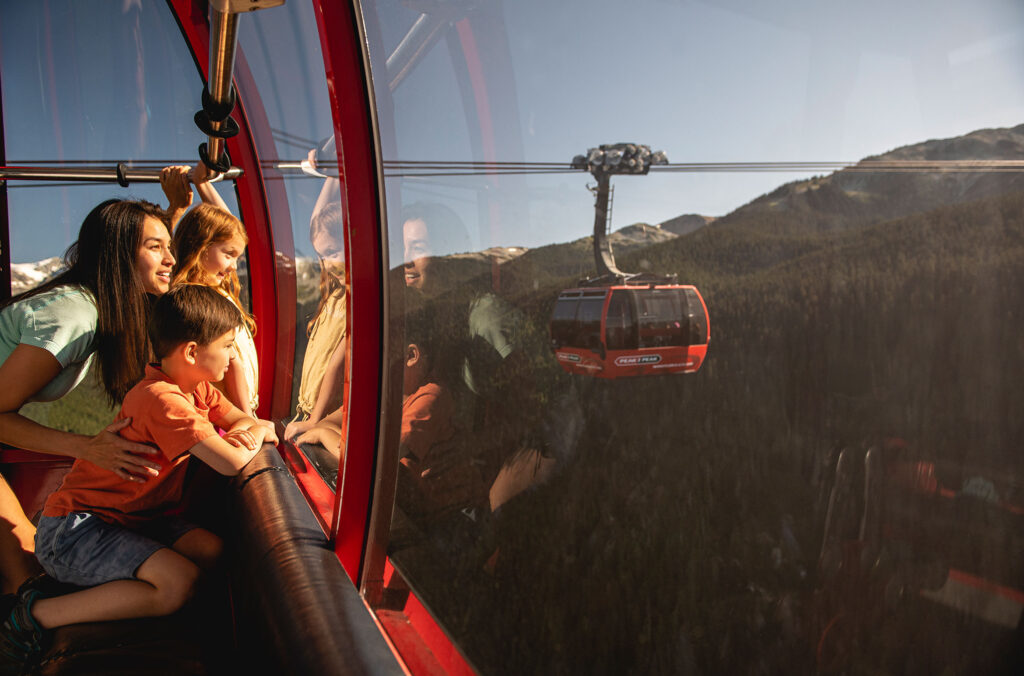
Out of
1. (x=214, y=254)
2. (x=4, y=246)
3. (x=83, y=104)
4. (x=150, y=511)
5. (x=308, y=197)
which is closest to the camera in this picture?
(x=150, y=511)

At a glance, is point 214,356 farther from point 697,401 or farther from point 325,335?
point 697,401

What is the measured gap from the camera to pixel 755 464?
1175 mm

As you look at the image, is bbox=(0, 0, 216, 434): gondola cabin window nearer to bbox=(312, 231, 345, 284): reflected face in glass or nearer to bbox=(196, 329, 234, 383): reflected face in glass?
bbox=(312, 231, 345, 284): reflected face in glass

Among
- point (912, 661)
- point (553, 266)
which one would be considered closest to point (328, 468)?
point (553, 266)

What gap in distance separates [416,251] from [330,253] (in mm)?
675

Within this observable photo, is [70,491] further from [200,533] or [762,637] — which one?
[762,637]

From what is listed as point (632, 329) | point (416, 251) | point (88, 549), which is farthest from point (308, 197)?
point (632, 329)

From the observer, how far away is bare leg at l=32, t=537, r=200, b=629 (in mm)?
1270

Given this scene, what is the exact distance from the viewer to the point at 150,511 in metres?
1.47

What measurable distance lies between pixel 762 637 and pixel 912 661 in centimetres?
27

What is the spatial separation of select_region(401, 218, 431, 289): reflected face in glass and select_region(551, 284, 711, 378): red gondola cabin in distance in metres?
0.33

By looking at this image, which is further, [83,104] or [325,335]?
[83,104]

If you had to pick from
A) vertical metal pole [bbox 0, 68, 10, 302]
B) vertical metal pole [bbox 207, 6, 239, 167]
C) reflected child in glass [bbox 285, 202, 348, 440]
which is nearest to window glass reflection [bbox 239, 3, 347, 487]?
A: reflected child in glass [bbox 285, 202, 348, 440]

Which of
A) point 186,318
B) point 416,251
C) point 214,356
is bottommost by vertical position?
point 214,356
